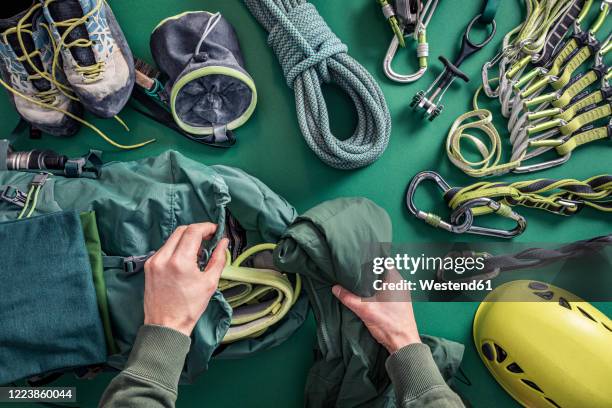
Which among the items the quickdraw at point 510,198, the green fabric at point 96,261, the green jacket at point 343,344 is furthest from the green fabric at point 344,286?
the green fabric at point 96,261

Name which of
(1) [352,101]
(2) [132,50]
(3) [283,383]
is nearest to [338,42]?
(1) [352,101]

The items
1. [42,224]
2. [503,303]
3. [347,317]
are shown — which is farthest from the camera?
[503,303]

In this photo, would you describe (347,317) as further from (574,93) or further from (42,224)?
(574,93)

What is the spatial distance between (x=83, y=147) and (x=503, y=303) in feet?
3.75

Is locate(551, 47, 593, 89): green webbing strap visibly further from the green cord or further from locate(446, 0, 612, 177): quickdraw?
the green cord

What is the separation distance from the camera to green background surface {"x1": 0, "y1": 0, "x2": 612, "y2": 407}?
112 cm

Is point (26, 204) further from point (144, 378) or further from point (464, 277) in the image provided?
point (464, 277)

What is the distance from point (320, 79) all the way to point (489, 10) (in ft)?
1.53

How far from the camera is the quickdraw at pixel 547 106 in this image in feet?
3.57

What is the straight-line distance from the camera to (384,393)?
0.98 m

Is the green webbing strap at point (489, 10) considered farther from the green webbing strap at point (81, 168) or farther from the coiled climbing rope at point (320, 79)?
the green webbing strap at point (81, 168)

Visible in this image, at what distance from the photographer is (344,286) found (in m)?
0.88

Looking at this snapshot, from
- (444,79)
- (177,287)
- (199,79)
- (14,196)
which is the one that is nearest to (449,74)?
(444,79)

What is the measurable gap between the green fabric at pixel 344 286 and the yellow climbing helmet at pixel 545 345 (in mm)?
127
